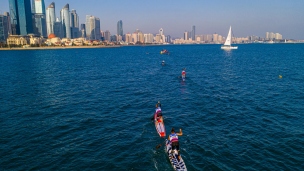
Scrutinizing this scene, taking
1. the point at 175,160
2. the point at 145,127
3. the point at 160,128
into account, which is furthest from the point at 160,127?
the point at 175,160

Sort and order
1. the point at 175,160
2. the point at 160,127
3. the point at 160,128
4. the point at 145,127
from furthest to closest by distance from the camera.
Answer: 1. the point at 145,127
2. the point at 160,127
3. the point at 160,128
4. the point at 175,160

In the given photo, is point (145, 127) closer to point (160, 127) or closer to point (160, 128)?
point (160, 127)

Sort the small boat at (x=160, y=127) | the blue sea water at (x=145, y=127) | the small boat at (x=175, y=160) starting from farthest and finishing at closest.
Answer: the small boat at (x=160, y=127) → the blue sea water at (x=145, y=127) → the small boat at (x=175, y=160)

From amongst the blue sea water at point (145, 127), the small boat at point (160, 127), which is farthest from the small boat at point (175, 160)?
the small boat at point (160, 127)

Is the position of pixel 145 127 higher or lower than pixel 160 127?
lower

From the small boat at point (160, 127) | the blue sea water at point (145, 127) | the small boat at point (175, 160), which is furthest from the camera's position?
the small boat at point (160, 127)

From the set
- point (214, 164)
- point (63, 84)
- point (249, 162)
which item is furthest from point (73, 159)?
point (63, 84)

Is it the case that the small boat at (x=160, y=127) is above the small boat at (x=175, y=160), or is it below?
above

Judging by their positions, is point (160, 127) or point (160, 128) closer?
point (160, 128)

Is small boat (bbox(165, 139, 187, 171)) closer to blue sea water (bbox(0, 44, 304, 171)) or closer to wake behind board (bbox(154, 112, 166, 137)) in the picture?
blue sea water (bbox(0, 44, 304, 171))

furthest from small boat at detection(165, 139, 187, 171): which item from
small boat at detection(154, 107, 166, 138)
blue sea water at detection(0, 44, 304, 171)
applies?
small boat at detection(154, 107, 166, 138)

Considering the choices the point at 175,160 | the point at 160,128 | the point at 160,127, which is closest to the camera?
the point at 175,160

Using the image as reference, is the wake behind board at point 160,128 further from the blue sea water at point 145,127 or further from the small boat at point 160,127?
the blue sea water at point 145,127
